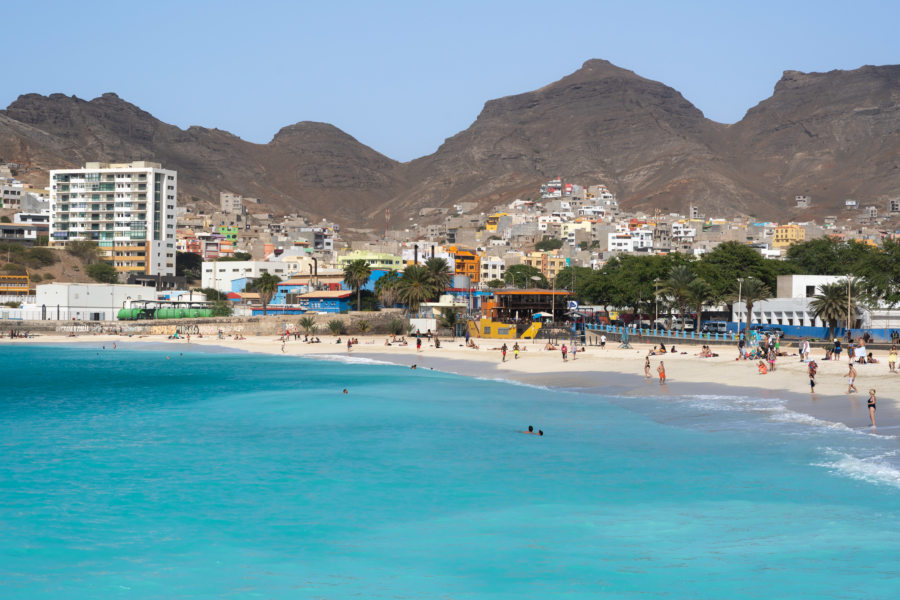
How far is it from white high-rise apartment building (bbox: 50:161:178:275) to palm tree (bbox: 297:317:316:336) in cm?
8069

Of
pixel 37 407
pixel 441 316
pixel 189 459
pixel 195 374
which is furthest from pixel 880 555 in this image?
pixel 441 316

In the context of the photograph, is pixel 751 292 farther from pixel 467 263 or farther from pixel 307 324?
pixel 467 263

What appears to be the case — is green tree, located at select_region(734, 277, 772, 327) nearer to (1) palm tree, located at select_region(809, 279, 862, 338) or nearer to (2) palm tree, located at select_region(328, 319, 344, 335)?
(1) palm tree, located at select_region(809, 279, 862, 338)

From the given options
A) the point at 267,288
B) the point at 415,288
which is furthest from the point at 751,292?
the point at 267,288

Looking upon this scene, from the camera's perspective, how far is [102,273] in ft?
508

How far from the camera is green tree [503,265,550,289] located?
6690 inches

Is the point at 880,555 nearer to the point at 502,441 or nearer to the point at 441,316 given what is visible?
the point at 502,441

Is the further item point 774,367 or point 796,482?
point 774,367

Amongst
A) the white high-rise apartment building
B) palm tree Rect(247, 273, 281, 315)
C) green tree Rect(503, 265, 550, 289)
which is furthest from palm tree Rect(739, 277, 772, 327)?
the white high-rise apartment building

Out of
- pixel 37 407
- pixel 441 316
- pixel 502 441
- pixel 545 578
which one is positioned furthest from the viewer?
pixel 441 316

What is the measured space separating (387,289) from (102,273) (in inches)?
2949

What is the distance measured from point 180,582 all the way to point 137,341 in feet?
294

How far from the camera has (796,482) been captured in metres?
23.4

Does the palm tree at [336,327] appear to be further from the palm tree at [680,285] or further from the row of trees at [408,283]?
the palm tree at [680,285]
